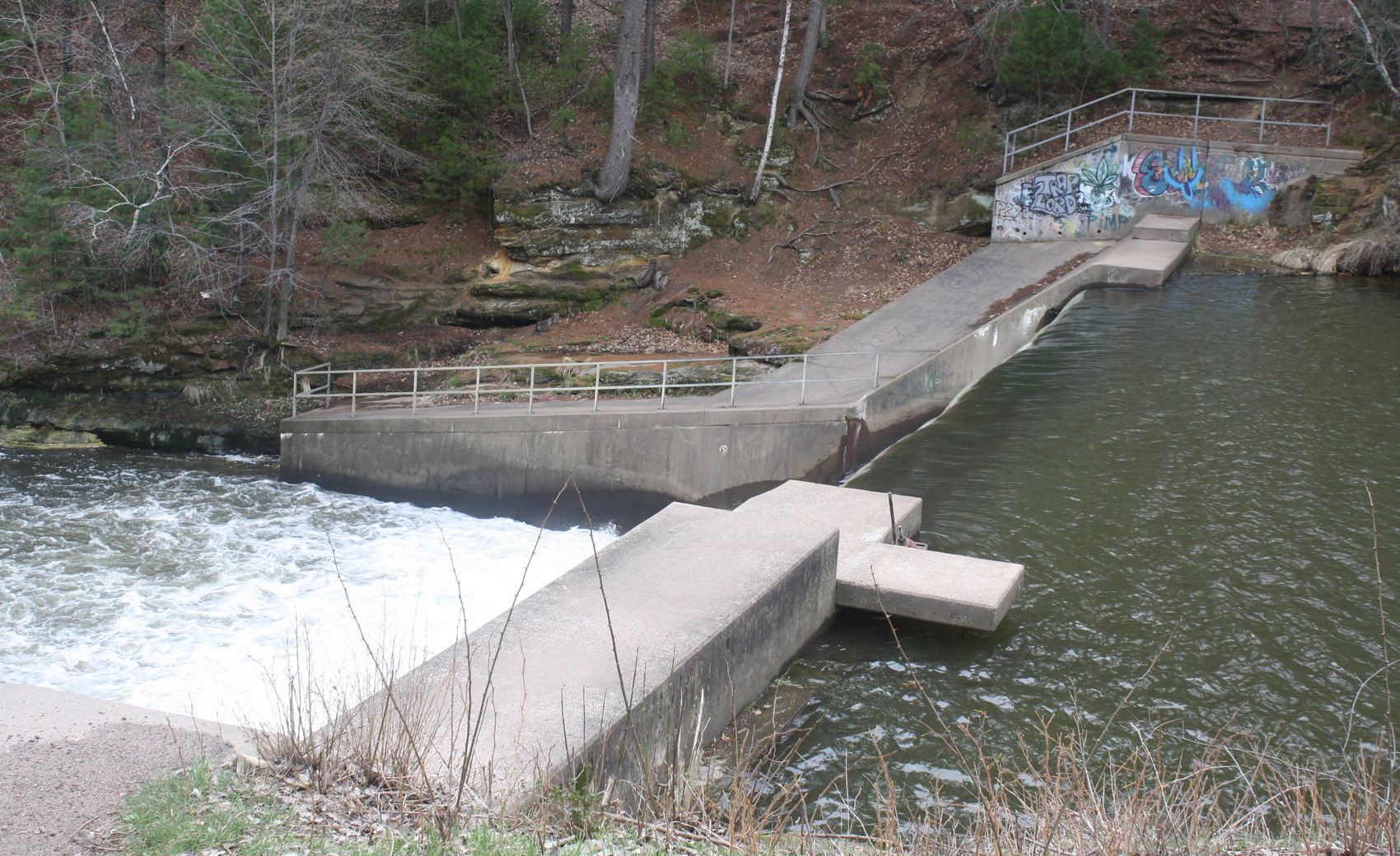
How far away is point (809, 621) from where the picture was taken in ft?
27.7

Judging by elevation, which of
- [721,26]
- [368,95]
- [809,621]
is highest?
[721,26]

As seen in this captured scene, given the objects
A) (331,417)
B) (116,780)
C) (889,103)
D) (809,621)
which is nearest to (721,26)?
(889,103)

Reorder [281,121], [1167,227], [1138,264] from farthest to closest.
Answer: [1167,227] → [281,121] → [1138,264]

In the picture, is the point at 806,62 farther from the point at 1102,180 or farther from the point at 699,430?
the point at 699,430

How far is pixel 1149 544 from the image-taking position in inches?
378

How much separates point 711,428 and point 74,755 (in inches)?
392

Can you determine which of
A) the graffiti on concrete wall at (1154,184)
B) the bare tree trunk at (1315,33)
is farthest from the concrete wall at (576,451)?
the bare tree trunk at (1315,33)

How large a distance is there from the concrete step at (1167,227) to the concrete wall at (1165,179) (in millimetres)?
321

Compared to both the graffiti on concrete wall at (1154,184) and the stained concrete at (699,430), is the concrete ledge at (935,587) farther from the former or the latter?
the graffiti on concrete wall at (1154,184)

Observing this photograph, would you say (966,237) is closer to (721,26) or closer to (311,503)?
(721,26)

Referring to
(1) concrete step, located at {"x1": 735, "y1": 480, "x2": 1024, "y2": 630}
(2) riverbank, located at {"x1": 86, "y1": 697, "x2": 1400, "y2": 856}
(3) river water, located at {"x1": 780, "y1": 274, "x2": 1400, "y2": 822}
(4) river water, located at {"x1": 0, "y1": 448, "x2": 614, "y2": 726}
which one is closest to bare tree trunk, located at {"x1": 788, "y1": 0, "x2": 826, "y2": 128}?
(3) river water, located at {"x1": 780, "y1": 274, "x2": 1400, "y2": 822}

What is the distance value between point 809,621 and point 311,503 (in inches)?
388

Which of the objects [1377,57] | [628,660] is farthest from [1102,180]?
[628,660]

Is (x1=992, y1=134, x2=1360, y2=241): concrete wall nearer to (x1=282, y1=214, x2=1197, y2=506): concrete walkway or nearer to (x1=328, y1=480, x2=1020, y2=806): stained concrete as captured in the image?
(x1=282, y1=214, x2=1197, y2=506): concrete walkway
